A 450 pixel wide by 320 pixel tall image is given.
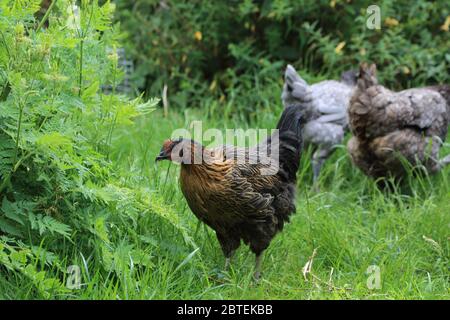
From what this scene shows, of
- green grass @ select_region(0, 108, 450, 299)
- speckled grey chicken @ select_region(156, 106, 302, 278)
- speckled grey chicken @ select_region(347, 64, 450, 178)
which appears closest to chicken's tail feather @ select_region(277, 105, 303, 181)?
speckled grey chicken @ select_region(156, 106, 302, 278)

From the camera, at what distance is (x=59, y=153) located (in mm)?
3574

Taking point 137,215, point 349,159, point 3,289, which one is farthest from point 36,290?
point 349,159

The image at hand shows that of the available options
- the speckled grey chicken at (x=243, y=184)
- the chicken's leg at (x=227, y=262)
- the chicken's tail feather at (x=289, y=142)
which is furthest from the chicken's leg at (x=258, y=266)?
the chicken's tail feather at (x=289, y=142)

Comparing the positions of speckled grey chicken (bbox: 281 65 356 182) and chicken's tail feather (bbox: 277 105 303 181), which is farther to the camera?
speckled grey chicken (bbox: 281 65 356 182)

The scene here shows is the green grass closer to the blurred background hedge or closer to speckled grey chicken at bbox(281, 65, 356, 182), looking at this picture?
speckled grey chicken at bbox(281, 65, 356, 182)

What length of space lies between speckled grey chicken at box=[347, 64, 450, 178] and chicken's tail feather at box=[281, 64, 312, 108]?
0.59m

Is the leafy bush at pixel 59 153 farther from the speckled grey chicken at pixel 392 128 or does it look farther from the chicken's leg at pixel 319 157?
the chicken's leg at pixel 319 157

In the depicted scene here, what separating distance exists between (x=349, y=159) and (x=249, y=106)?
152 centimetres

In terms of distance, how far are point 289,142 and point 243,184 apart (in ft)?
1.80

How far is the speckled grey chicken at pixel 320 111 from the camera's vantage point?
21.8 feet

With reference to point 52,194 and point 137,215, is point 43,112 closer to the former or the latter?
point 52,194

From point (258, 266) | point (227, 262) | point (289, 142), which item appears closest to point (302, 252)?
point (258, 266)

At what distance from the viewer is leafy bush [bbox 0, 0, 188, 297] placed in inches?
140
